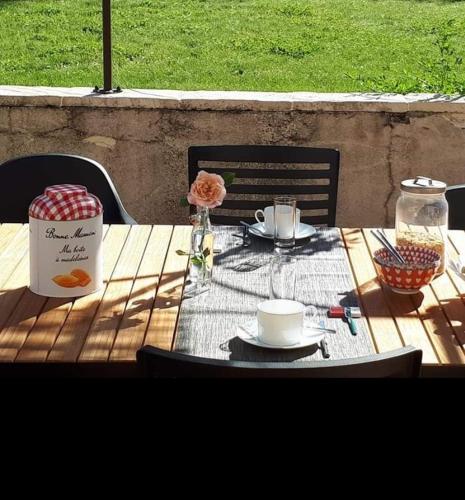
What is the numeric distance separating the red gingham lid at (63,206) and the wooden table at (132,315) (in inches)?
7.6

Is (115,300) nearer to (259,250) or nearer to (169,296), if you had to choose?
(169,296)

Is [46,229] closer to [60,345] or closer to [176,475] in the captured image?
[60,345]

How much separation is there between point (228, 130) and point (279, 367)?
2.52m

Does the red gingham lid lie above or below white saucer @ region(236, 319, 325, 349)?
above

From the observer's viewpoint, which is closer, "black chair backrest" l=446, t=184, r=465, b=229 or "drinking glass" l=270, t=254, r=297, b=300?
"drinking glass" l=270, t=254, r=297, b=300

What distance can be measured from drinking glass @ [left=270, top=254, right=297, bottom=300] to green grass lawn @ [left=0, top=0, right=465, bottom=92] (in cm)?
376

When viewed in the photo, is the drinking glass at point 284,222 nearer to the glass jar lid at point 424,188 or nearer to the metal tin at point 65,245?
the glass jar lid at point 424,188

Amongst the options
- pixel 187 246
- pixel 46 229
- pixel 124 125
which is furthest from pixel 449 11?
pixel 46 229

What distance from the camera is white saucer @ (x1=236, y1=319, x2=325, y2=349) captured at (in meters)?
2.07

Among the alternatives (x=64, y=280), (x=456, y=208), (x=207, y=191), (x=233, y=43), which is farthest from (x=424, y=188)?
→ (x=233, y=43)

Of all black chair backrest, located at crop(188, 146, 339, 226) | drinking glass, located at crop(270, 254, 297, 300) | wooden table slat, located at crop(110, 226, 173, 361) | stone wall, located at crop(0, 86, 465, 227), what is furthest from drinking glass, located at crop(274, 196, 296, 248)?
stone wall, located at crop(0, 86, 465, 227)

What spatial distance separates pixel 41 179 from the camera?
3.42 meters

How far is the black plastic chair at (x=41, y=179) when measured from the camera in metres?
3.40

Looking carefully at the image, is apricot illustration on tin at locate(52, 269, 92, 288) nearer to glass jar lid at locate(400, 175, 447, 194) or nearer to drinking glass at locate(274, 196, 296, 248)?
drinking glass at locate(274, 196, 296, 248)
